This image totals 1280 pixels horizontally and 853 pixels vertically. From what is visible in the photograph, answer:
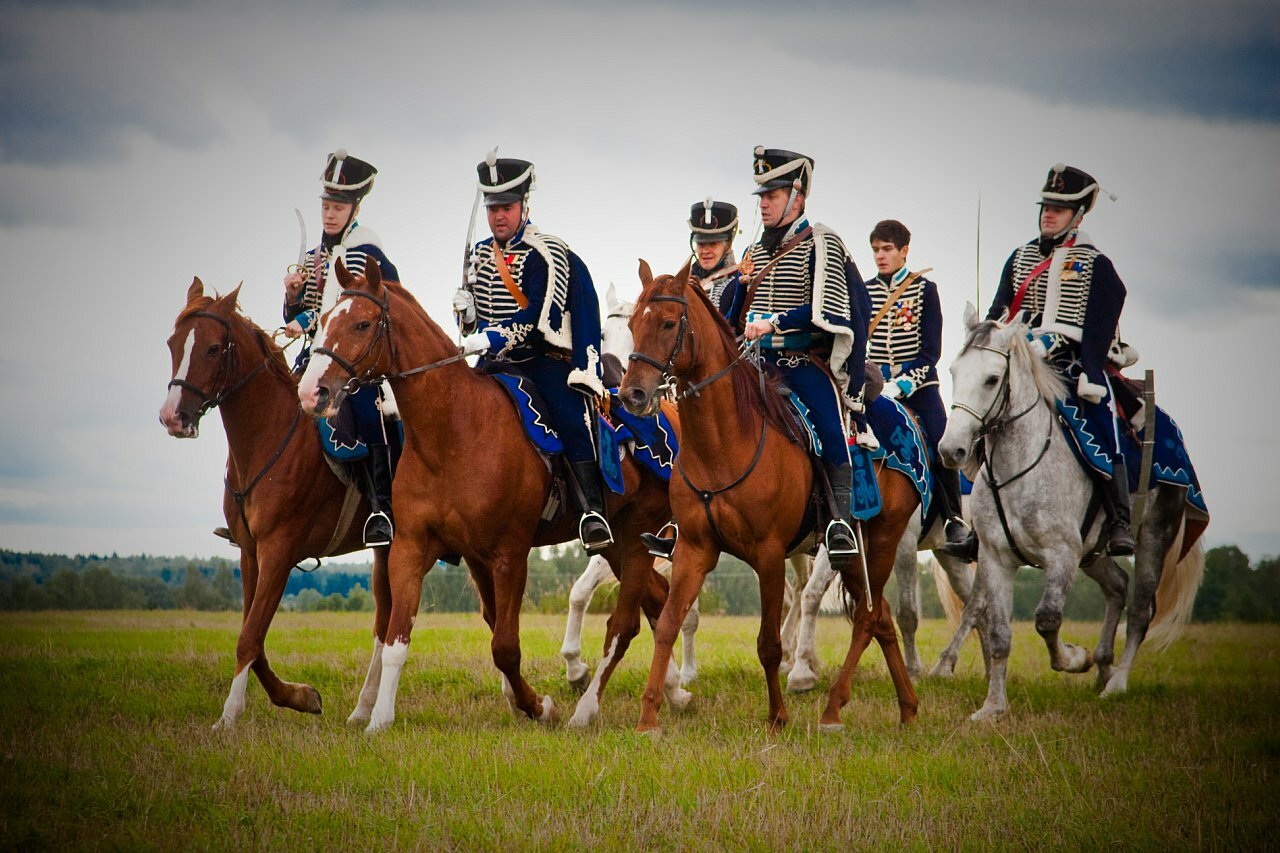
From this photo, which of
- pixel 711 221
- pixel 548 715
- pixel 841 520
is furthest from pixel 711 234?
pixel 548 715

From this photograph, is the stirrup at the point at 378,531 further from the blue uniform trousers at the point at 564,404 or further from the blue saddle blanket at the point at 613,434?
the blue uniform trousers at the point at 564,404

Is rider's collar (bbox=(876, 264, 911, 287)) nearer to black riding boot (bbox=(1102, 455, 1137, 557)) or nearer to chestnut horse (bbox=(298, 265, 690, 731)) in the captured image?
black riding boot (bbox=(1102, 455, 1137, 557))

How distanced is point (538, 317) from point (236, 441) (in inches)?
95.0

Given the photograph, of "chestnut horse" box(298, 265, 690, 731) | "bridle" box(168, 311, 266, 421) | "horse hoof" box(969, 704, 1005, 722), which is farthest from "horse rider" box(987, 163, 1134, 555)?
"bridle" box(168, 311, 266, 421)

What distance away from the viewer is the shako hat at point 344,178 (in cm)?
987

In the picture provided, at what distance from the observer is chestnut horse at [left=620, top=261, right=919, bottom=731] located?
8.05 meters

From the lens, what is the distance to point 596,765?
6910 millimetres

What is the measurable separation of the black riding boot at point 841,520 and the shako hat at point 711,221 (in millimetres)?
4730

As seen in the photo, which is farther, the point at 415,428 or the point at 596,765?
the point at 415,428

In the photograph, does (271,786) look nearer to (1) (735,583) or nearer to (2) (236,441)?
(2) (236,441)

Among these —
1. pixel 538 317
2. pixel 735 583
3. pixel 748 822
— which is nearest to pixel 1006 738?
pixel 748 822

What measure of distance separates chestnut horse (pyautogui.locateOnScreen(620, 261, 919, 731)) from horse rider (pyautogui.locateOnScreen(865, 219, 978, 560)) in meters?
2.43

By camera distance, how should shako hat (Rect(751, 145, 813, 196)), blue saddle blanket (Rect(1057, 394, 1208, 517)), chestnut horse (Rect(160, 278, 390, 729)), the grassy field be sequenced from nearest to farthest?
1. the grassy field
2. chestnut horse (Rect(160, 278, 390, 729))
3. shako hat (Rect(751, 145, 813, 196))
4. blue saddle blanket (Rect(1057, 394, 1208, 517))

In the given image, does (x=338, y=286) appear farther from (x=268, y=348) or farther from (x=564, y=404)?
(x=564, y=404)
